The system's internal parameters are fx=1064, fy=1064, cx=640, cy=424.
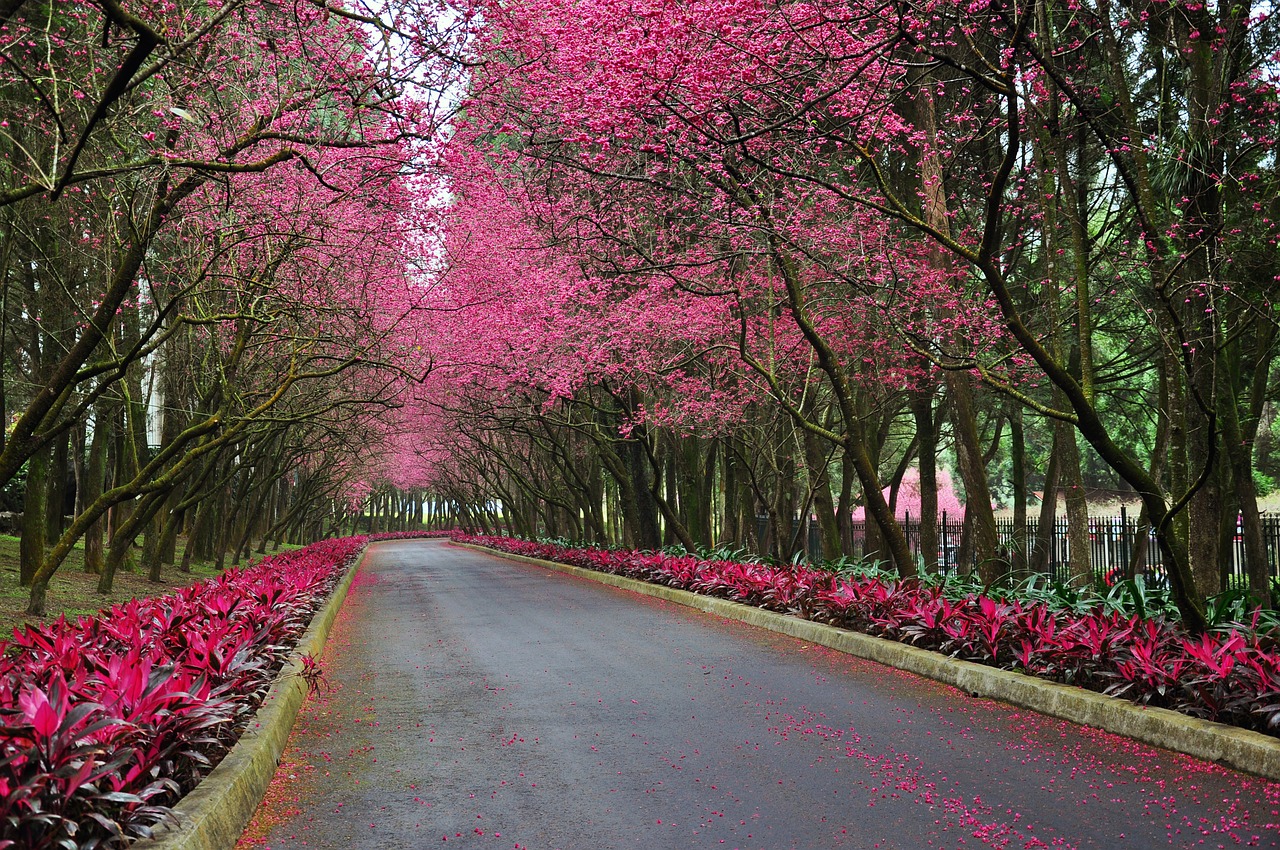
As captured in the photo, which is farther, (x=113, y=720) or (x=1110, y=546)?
(x=1110, y=546)

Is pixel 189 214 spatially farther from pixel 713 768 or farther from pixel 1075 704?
pixel 1075 704

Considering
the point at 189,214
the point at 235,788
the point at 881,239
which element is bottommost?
the point at 235,788

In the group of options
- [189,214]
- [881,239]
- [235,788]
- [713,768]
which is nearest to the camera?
[235,788]

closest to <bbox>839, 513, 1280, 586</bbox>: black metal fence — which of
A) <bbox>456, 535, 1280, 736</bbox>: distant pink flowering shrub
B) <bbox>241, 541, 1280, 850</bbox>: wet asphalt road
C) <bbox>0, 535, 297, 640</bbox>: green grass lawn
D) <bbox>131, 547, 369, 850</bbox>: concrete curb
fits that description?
<bbox>456, 535, 1280, 736</bbox>: distant pink flowering shrub

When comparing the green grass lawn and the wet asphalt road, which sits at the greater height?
the green grass lawn

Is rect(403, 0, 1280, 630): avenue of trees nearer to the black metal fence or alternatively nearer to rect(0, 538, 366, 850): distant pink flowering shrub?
the black metal fence

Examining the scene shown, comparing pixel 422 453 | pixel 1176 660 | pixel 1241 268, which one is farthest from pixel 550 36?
pixel 422 453

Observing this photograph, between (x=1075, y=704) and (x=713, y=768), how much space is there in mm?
2946

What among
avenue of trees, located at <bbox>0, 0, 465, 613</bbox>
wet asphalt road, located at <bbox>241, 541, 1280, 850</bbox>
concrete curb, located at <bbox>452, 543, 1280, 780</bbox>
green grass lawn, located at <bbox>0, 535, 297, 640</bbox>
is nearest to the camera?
wet asphalt road, located at <bbox>241, 541, 1280, 850</bbox>

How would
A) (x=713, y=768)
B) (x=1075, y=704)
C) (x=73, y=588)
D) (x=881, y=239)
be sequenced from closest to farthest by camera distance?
1. (x=713, y=768)
2. (x=1075, y=704)
3. (x=881, y=239)
4. (x=73, y=588)

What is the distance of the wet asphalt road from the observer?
5047 mm

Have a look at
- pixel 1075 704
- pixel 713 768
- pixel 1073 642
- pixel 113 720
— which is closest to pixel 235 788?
pixel 113 720

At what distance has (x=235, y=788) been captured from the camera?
5.24m

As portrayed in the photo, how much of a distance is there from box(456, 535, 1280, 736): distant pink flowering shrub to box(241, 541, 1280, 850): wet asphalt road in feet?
1.71
